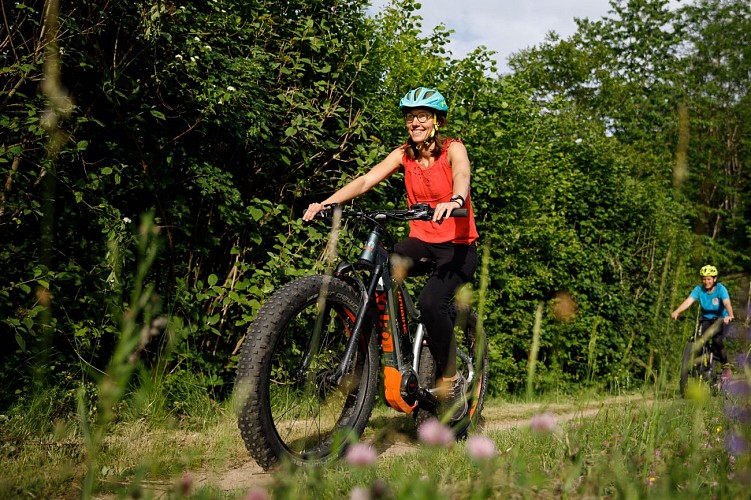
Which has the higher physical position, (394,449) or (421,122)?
(421,122)

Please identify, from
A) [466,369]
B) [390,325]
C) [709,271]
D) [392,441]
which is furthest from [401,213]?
[709,271]

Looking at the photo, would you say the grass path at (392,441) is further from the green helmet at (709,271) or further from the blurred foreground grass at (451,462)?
the green helmet at (709,271)

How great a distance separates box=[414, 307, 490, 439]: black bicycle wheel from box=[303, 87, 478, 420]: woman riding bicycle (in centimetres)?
9

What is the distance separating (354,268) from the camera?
12.2ft

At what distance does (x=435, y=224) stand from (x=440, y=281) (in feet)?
1.24

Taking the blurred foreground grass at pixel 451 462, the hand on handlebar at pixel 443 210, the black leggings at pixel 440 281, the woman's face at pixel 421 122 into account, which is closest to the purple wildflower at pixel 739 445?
the blurred foreground grass at pixel 451 462

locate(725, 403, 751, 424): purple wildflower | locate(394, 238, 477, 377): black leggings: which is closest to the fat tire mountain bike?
locate(394, 238, 477, 377): black leggings

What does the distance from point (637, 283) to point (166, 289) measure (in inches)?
324

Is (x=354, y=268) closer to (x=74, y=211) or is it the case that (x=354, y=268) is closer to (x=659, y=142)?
(x=74, y=211)

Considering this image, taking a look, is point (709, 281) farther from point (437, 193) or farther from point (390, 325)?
point (390, 325)

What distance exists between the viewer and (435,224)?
13.6 feet

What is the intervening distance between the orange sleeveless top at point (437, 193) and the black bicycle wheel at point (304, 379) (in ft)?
2.70

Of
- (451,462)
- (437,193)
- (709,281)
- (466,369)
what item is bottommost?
(451,462)

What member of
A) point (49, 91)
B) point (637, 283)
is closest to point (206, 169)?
point (49, 91)
